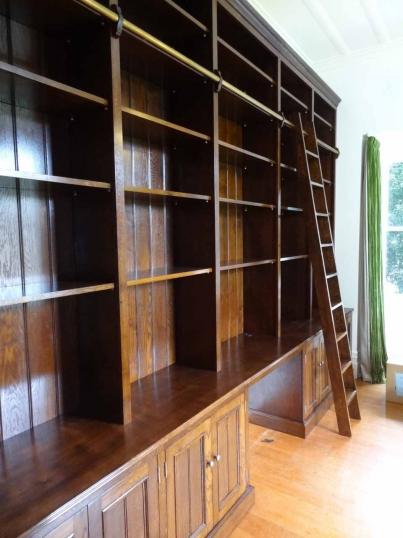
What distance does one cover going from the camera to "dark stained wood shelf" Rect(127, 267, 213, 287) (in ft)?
5.66

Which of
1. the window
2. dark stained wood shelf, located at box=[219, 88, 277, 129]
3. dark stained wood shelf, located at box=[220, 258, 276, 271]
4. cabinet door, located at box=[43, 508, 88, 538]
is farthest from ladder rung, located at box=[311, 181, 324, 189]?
cabinet door, located at box=[43, 508, 88, 538]

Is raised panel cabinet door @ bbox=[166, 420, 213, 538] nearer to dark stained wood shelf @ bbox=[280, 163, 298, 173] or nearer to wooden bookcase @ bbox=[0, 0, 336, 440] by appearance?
wooden bookcase @ bbox=[0, 0, 336, 440]

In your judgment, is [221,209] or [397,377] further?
[397,377]

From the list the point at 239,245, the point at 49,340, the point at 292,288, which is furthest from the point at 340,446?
the point at 49,340

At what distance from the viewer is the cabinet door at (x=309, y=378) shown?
9.22 ft

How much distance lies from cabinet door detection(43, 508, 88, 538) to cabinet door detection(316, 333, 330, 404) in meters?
2.21

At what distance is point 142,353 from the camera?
2090mm

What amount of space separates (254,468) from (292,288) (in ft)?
5.09

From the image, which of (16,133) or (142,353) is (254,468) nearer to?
(142,353)

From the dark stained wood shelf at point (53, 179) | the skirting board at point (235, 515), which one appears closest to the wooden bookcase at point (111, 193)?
the dark stained wood shelf at point (53, 179)

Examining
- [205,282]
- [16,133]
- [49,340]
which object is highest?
[16,133]

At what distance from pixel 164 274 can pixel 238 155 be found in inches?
45.0

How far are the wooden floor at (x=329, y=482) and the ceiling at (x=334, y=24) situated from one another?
10.6 feet

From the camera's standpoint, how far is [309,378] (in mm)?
2889
